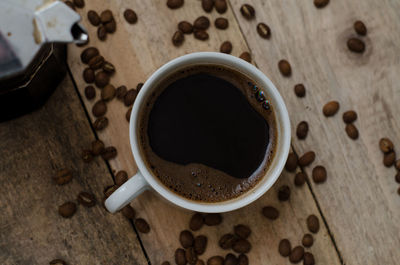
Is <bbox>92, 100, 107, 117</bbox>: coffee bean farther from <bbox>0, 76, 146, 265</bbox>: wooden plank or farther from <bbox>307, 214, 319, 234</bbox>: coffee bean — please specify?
<bbox>307, 214, 319, 234</bbox>: coffee bean

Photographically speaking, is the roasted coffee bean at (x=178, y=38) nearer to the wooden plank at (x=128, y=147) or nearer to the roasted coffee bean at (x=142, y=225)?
the wooden plank at (x=128, y=147)

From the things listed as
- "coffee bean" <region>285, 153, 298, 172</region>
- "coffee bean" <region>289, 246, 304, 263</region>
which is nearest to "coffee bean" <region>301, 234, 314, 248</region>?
"coffee bean" <region>289, 246, 304, 263</region>

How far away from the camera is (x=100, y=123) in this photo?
0.83 metres

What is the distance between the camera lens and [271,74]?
2.81 feet

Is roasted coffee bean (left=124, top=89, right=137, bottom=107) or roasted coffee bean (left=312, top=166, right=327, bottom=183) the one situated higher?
roasted coffee bean (left=124, top=89, right=137, bottom=107)

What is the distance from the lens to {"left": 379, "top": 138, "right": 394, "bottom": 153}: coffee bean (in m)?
0.85

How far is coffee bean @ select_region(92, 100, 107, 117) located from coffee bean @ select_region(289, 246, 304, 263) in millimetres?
443

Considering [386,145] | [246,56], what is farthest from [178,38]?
[386,145]

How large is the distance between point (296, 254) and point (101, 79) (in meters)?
0.49

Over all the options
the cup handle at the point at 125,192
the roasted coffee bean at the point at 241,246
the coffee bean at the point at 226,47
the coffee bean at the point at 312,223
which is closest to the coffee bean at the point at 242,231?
the roasted coffee bean at the point at 241,246

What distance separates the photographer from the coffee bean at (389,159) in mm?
854

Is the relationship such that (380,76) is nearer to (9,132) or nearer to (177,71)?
(177,71)

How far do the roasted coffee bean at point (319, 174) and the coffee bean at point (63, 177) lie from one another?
46 centimetres

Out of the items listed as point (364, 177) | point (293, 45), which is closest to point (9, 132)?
point (293, 45)
